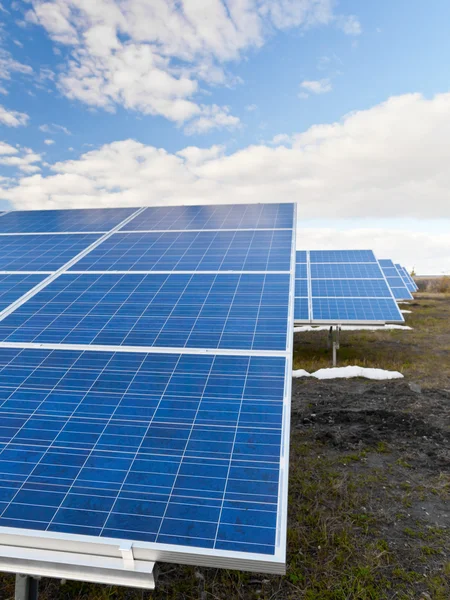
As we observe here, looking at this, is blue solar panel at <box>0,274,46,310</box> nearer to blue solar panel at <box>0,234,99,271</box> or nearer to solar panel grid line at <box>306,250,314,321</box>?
blue solar panel at <box>0,234,99,271</box>

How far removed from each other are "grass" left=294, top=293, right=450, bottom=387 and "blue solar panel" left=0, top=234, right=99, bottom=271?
451 inches

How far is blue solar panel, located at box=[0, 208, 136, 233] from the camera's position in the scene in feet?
38.1

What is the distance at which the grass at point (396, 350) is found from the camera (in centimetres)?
1737

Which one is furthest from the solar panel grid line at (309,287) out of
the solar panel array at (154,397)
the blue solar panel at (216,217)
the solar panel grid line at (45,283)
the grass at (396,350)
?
the solar panel grid line at (45,283)

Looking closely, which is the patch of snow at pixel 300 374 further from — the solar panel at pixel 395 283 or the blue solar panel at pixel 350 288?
the solar panel at pixel 395 283

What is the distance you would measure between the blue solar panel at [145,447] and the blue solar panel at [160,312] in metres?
0.51

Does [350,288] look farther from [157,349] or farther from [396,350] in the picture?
[157,349]

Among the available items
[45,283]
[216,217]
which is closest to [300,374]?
[216,217]

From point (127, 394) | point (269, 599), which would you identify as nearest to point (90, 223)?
point (127, 394)

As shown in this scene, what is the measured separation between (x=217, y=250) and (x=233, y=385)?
4.62m

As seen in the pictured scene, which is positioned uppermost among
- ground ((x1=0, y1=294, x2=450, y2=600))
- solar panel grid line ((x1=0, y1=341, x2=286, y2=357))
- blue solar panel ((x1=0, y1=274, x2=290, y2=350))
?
blue solar panel ((x1=0, y1=274, x2=290, y2=350))

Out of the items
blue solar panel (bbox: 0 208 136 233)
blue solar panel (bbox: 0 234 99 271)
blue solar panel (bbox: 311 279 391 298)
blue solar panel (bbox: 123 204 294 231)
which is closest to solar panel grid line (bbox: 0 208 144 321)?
blue solar panel (bbox: 0 234 99 271)

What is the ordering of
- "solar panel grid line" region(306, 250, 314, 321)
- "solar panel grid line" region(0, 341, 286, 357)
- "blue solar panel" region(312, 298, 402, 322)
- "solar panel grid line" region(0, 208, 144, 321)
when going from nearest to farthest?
"solar panel grid line" region(0, 341, 286, 357) < "solar panel grid line" region(0, 208, 144, 321) < "blue solar panel" region(312, 298, 402, 322) < "solar panel grid line" region(306, 250, 314, 321)

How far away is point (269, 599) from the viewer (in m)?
5.80
